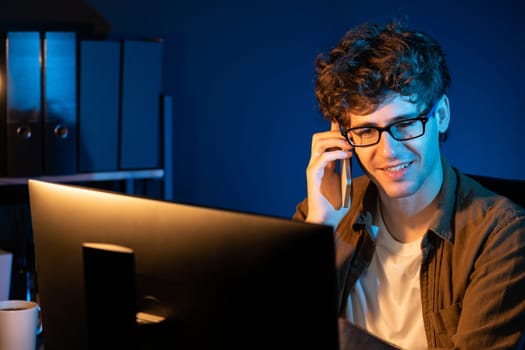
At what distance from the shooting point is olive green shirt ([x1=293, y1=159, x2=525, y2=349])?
133 centimetres

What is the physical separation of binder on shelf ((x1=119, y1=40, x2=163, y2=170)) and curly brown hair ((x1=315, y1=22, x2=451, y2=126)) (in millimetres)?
856

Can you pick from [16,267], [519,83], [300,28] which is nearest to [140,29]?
[300,28]

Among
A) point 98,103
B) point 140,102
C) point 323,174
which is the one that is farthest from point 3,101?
point 323,174

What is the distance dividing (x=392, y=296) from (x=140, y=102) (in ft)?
3.80

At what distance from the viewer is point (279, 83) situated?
9.36 ft

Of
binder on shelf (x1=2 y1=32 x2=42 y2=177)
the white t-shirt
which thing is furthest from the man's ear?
binder on shelf (x1=2 y1=32 x2=42 y2=177)

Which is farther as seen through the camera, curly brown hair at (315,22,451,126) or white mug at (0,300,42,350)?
curly brown hair at (315,22,451,126)

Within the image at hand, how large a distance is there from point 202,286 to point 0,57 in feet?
4.87

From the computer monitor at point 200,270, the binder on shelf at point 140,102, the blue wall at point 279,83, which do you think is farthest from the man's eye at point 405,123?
Result: the blue wall at point 279,83

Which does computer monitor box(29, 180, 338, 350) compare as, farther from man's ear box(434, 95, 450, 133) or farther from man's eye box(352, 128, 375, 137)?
man's ear box(434, 95, 450, 133)

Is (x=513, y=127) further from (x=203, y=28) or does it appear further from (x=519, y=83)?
(x=203, y=28)

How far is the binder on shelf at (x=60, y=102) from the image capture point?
219 cm

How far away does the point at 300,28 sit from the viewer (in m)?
2.84

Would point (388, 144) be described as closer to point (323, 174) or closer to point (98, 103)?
point (323, 174)
